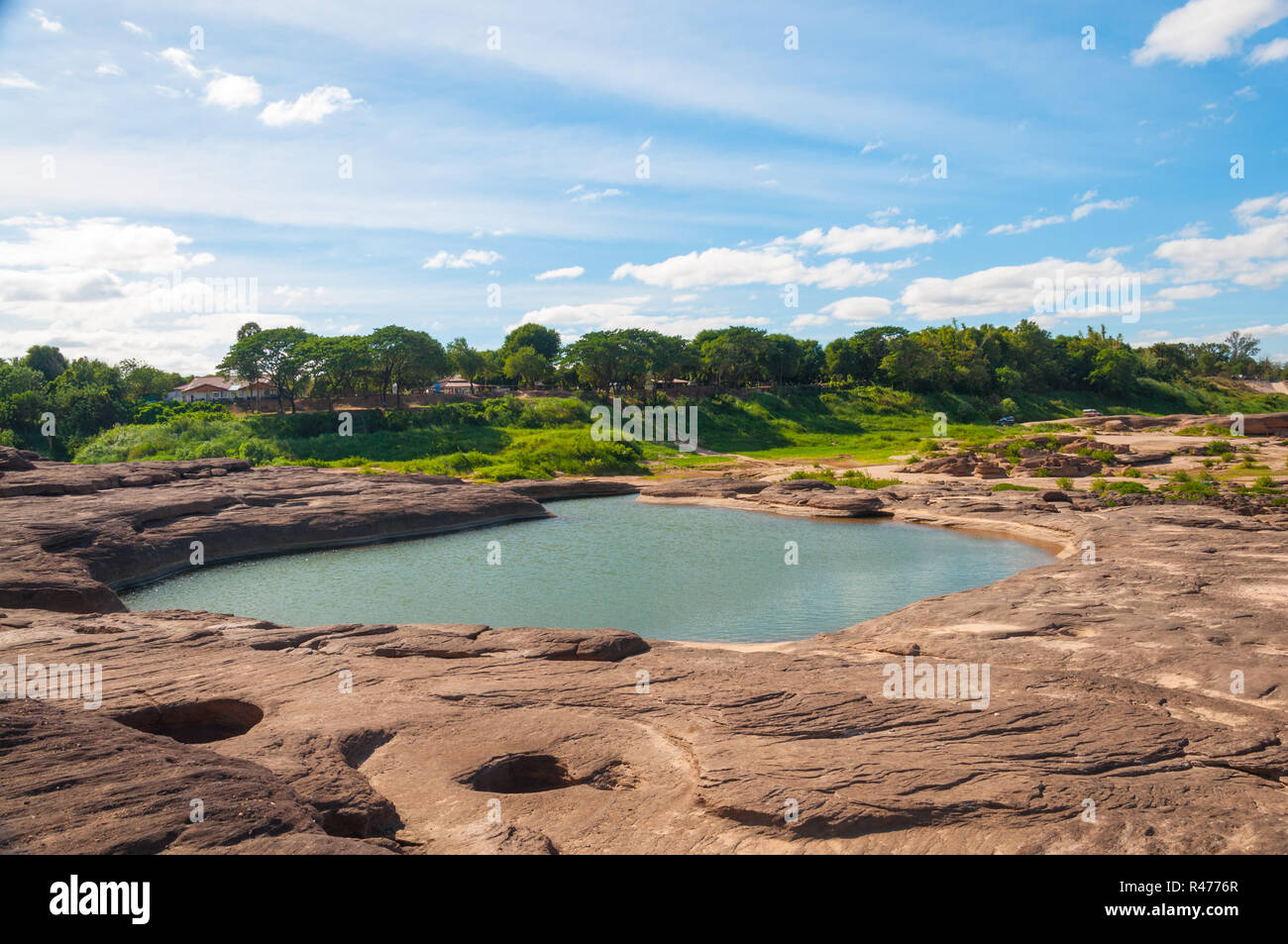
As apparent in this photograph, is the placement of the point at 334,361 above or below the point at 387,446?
above

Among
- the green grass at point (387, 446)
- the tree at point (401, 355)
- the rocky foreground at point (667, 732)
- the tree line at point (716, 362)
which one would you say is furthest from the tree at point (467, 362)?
the rocky foreground at point (667, 732)

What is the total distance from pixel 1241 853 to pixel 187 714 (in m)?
13.2

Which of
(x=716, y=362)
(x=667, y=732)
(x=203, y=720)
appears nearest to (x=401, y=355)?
(x=716, y=362)

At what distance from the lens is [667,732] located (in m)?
11.3

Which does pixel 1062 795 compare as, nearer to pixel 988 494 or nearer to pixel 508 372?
pixel 988 494

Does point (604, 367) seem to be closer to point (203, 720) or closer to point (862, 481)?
point (862, 481)

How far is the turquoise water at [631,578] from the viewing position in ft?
69.9

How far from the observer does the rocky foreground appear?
8.03 m

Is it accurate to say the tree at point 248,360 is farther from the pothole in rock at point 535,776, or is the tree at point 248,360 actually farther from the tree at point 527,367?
the pothole in rock at point 535,776

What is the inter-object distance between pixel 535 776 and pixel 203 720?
17.3ft

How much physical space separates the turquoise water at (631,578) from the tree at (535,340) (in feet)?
272

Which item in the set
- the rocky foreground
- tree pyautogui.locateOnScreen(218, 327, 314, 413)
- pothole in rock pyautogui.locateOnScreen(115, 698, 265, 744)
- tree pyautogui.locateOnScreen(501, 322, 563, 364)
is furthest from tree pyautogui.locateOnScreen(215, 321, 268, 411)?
pothole in rock pyautogui.locateOnScreen(115, 698, 265, 744)

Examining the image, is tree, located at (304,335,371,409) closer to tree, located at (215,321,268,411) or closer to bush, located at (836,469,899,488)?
tree, located at (215,321,268,411)

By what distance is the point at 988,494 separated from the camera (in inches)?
1538
